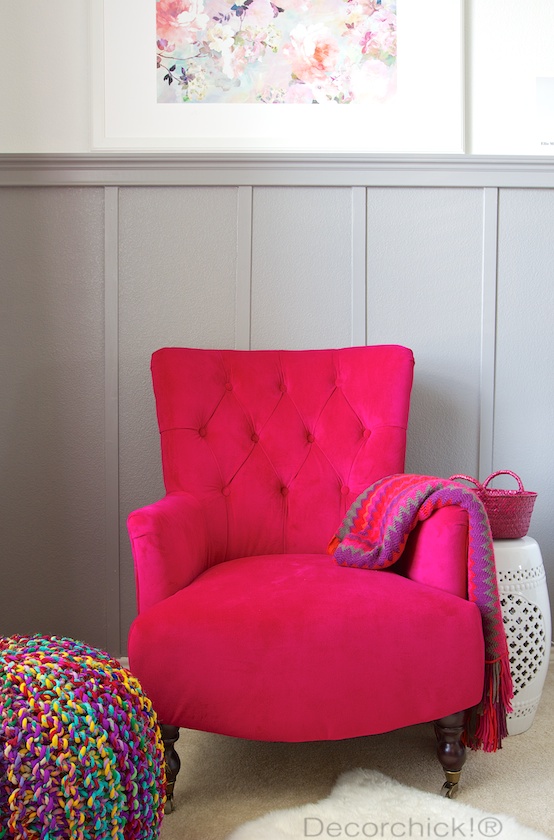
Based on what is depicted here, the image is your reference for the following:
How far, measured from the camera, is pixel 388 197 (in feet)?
7.66

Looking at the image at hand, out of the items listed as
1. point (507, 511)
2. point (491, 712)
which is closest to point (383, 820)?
point (491, 712)

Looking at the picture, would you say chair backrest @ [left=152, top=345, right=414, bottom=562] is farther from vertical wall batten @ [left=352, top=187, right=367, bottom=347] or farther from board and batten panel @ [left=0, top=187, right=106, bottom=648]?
board and batten panel @ [left=0, top=187, right=106, bottom=648]

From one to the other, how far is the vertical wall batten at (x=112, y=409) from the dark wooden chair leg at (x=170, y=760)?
0.92 metres

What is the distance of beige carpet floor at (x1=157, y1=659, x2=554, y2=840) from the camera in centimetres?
139

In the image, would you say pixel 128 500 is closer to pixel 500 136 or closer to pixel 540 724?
pixel 540 724

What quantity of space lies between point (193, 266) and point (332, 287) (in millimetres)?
460

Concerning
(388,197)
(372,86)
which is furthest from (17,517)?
(372,86)

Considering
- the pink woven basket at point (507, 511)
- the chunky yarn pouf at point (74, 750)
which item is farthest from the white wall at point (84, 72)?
the chunky yarn pouf at point (74, 750)

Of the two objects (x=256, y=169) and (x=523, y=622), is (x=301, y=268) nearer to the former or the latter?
(x=256, y=169)

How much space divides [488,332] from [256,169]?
926mm

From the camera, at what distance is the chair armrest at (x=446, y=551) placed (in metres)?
1.47

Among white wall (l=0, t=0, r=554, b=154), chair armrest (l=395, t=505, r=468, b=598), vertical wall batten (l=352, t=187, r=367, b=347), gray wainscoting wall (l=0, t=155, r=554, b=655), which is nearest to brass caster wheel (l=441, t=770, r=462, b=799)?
chair armrest (l=395, t=505, r=468, b=598)

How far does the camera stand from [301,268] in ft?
7.66

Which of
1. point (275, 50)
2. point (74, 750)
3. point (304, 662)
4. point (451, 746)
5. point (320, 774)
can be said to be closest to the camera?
point (74, 750)
